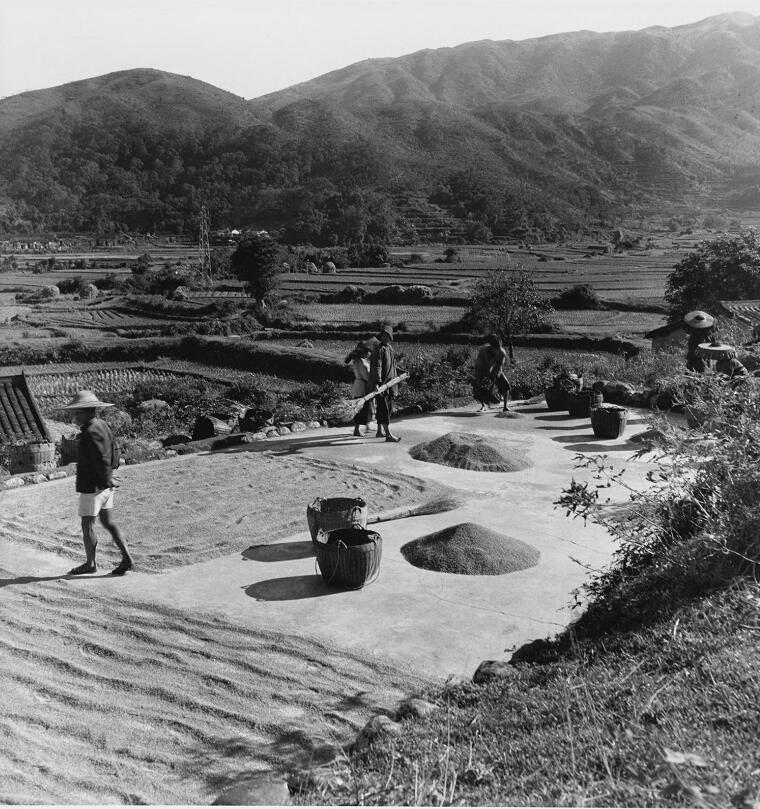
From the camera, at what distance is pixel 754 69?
261 feet

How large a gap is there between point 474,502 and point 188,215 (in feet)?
180

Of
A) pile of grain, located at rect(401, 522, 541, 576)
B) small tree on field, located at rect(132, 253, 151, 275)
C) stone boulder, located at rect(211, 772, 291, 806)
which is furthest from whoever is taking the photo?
small tree on field, located at rect(132, 253, 151, 275)

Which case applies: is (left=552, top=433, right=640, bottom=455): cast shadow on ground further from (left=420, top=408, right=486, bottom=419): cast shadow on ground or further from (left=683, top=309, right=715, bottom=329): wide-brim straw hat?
(left=420, top=408, right=486, bottom=419): cast shadow on ground

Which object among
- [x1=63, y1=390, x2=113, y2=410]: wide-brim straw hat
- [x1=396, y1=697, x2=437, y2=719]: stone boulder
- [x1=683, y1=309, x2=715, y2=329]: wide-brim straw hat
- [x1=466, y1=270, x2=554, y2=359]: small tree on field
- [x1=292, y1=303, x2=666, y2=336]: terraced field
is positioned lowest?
[x1=292, y1=303, x2=666, y2=336]: terraced field

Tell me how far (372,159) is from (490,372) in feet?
180

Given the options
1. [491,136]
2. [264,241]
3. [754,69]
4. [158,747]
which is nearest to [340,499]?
[158,747]

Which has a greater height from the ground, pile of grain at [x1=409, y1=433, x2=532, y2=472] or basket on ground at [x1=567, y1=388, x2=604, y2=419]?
pile of grain at [x1=409, y1=433, x2=532, y2=472]

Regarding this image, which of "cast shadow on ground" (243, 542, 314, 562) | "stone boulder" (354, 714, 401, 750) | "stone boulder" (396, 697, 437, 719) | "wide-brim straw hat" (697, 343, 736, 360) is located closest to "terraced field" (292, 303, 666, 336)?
"wide-brim straw hat" (697, 343, 736, 360)

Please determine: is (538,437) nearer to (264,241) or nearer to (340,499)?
(340,499)

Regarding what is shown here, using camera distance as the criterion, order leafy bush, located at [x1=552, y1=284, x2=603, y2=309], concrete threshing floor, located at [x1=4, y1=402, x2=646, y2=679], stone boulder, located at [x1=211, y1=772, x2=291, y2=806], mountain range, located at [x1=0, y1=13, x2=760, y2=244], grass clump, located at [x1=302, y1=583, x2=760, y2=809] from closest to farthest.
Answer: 1. grass clump, located at [x1=302, y1=583, x2=760, y2=809]
2. stone boulder, located at [x1=211, y1=772, x2=291, y2=806]
3. concrete threshing floor, located at [x1=4, y1=402, x2=646, y2=679]
4. leafy bush, located at [x1=552, y1=284, x2=603, y2=309]
5. mountain range, located at [x1=0, y1=13, x2=760, y2=244]

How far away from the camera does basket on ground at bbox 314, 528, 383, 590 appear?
636 cm

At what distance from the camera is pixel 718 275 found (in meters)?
31.7

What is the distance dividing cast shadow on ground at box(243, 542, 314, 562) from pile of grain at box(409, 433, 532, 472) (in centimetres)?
318

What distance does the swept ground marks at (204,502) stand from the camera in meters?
7.43
